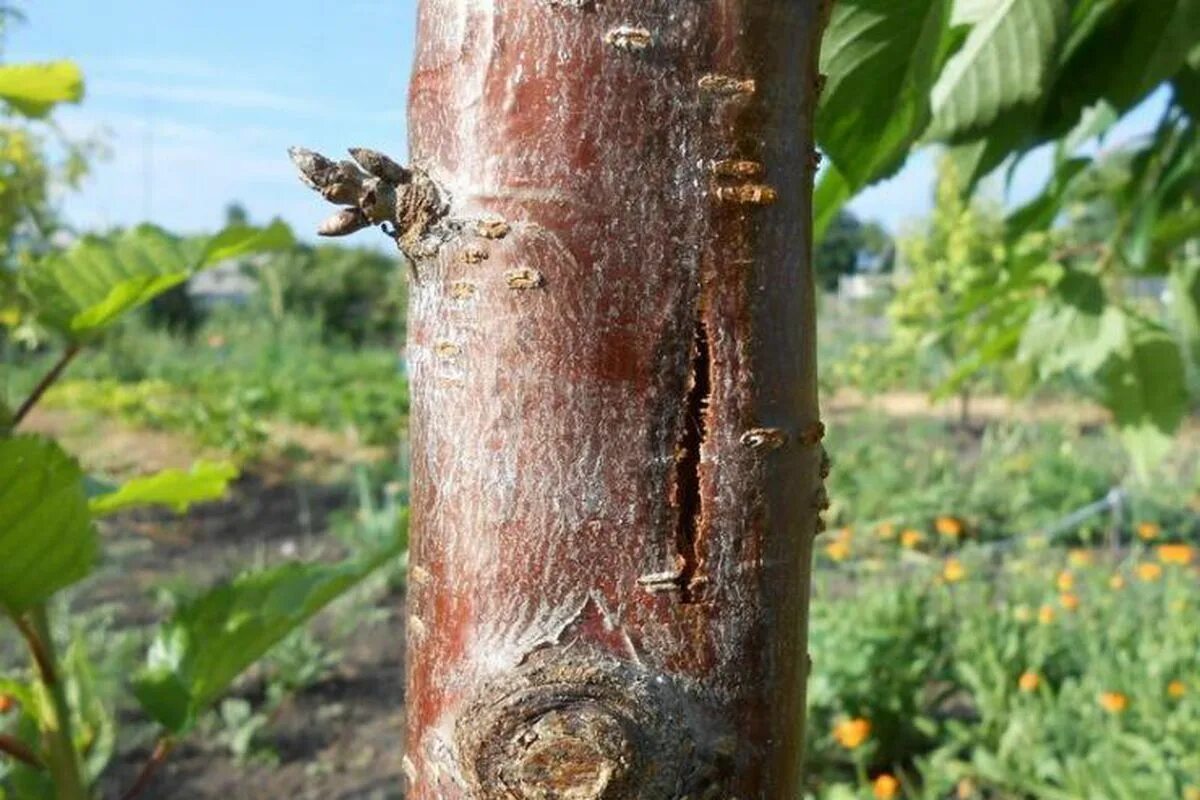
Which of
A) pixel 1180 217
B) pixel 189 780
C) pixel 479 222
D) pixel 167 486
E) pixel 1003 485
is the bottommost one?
pixel 189 780

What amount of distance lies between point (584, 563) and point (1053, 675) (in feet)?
13.3

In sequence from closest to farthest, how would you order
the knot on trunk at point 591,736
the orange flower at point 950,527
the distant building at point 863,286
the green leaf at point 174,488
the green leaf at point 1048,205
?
1. the knot on trunk at point 591,736
2. the green leaf at point 174,488
3. the green leaf at point 1048,205
4. the orange flower at point 950,527
5. the distant building at point 863,286

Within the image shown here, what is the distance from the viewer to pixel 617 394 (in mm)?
466

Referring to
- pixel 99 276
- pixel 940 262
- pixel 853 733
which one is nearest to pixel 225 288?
pixel 940 262

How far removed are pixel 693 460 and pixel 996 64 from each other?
70 cm

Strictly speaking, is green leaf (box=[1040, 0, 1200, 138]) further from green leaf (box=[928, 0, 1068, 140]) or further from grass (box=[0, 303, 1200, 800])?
grass (box=[0, 303, 1200, 800])

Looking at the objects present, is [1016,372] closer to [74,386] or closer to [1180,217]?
[1180,217]

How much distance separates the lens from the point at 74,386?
10.3 meters

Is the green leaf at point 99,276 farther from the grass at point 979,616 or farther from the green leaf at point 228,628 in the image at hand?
the grass at point 979,616

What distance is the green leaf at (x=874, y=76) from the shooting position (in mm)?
776

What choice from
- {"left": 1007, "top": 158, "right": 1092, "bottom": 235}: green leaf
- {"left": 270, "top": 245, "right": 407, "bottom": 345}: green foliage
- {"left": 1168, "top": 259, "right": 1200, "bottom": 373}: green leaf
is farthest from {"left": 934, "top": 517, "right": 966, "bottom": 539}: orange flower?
{"left": 270, "top": 245, "right": 407, "bottom": 345}: green foliage

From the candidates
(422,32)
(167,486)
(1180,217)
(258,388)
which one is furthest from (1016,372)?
(258,388)

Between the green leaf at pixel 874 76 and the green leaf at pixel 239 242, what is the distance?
1.79 feet

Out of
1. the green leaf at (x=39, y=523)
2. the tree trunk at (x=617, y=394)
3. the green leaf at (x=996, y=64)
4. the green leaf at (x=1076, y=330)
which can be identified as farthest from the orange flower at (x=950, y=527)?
the tree trunk at (x=617, y=394)
